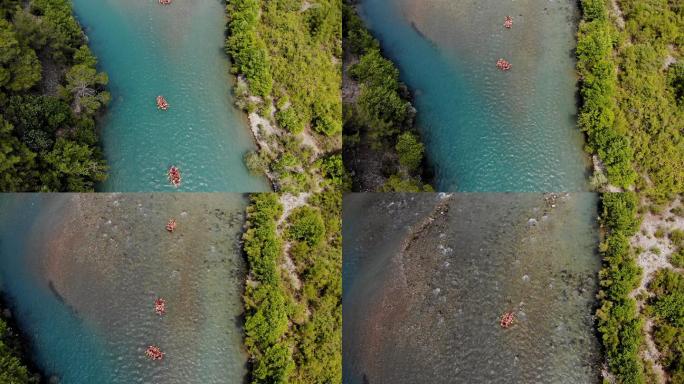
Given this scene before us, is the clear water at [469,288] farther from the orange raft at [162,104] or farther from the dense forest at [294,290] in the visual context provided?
the orange raft at [162,104]

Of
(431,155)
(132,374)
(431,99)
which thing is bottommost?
(132,374)

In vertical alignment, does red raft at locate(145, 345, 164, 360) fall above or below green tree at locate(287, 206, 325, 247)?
below

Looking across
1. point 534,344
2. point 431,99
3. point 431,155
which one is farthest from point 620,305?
point 431,99

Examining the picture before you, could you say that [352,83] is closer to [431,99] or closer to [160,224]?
[431,99]

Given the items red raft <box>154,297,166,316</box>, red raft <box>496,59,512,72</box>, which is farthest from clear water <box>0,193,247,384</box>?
red raft <box>496,59,512,72</box>

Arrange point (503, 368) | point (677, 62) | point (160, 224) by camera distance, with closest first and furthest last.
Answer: point (503, 368) < point (160, 224) < point (677, 62)

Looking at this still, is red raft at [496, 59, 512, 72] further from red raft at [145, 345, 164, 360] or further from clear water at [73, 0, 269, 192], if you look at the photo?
red raft at [145, 345, 164, 360]
